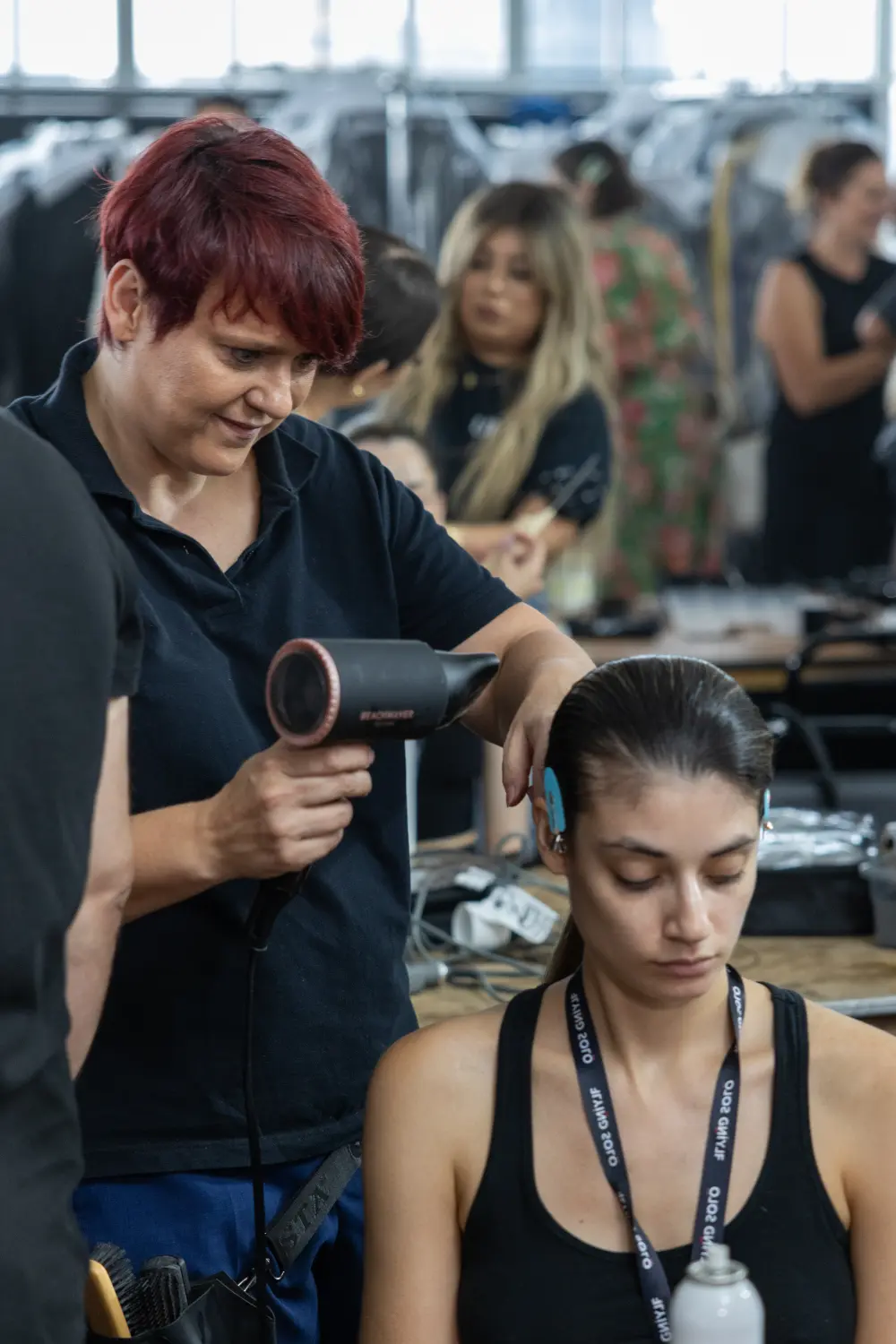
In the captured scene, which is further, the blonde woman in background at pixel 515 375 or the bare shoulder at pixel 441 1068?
the blonde woman in background at pixel 515 375

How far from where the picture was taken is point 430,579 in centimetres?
175

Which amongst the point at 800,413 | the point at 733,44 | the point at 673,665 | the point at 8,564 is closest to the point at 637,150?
the point at 733,44

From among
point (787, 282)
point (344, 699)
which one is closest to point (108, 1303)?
point (344, 699)

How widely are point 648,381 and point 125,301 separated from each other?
165 inches

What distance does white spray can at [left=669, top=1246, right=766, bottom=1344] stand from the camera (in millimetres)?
1115

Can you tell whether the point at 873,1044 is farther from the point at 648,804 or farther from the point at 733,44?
the point at 733,44

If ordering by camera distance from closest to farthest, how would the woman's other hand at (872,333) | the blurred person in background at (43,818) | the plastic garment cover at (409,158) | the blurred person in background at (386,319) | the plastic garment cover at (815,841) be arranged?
1. the blurred person in background at (43,818)
2. the plastic garment cover at (815,841)
3. the blurred person in background at (386,319)
4. the plastic garment cover at (409,158)
5. the woman's other hand at (872,333)

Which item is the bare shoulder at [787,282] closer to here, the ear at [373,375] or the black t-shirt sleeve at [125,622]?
the ear at [373,375]

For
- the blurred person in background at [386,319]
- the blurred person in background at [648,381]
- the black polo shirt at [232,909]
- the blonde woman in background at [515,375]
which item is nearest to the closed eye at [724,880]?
the black polo shirt at [232,909]

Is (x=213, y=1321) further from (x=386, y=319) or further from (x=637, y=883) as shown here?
(x=386, y=319)

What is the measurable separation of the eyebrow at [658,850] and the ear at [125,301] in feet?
1.91

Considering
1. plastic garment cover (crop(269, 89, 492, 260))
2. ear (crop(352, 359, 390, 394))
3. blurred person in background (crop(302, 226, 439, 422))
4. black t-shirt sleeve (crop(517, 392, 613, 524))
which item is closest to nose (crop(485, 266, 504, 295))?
black t-shirt sleeve (crop(517, 392, 613, 524))

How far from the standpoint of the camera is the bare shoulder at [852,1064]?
1509mm

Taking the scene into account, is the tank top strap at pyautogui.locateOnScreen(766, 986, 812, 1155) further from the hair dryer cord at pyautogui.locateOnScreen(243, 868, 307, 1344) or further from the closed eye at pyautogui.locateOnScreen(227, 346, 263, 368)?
the closed eye at pyautogui.locateOnScreen(227, 346, 263, 368)
